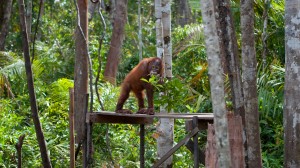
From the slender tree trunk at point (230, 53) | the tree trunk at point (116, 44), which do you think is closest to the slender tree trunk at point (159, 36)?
the slender tree trunk at point (230, 53)

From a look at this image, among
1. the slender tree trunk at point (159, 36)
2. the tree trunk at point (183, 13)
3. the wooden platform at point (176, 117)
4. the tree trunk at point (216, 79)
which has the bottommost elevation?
the wooden platform at point (176, 117)

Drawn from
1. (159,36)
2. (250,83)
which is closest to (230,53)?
(250,83)

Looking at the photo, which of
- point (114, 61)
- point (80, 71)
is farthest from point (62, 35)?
point (80, 71)

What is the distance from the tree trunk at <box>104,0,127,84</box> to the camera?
14.6 m

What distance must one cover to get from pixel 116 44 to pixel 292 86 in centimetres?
886

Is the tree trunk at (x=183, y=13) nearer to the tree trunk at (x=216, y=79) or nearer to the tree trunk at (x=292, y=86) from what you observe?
the tree trunk at (x=292, y=86)

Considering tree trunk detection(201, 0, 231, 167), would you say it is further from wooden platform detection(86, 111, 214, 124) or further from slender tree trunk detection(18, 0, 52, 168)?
slender tree trunk detection(18, 0, 52, 168)

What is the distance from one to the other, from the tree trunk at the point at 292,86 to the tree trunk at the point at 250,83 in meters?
0.60

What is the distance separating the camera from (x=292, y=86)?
22.7 ft

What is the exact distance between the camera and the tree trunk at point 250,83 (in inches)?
297

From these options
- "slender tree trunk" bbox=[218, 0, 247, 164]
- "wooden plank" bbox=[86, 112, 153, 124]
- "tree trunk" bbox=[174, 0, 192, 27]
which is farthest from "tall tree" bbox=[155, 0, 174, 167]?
"tree trunk" bbox=[174, 0, 192, 27]

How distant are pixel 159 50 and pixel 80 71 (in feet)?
7.23

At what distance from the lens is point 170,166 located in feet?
30.7

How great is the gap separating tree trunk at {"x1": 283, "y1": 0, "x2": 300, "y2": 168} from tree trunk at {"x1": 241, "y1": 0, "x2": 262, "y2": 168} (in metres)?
0.60
